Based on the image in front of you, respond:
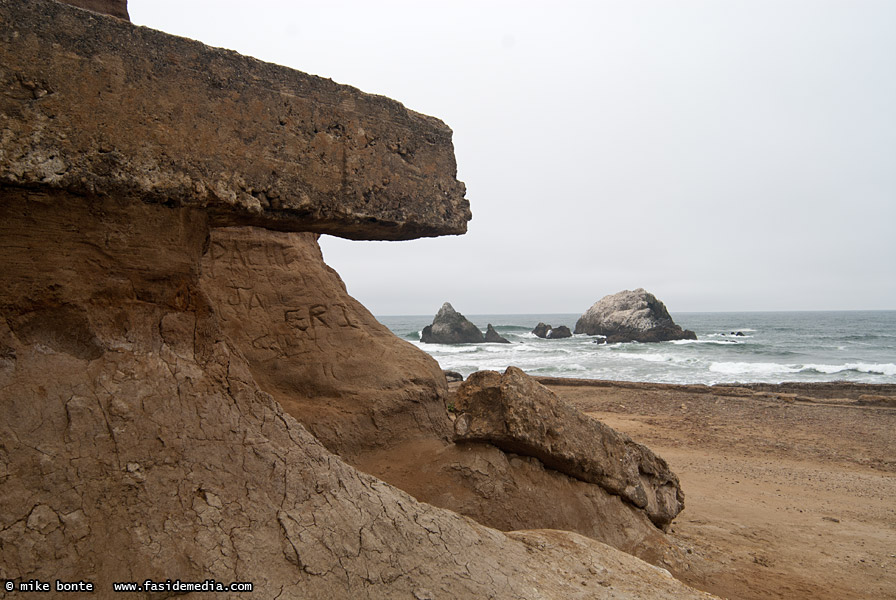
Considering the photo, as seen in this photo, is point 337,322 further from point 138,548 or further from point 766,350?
point 766,350

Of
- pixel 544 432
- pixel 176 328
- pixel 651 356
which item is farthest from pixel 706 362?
pixel 176 328

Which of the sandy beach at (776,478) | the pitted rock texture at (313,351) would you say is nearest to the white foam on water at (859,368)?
the sandy beach at (776,478)

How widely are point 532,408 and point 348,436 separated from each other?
1.49 m

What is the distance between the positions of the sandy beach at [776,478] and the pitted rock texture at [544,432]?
819 mm

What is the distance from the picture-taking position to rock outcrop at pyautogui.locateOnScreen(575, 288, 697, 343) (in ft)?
145

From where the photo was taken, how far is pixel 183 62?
2.63 m

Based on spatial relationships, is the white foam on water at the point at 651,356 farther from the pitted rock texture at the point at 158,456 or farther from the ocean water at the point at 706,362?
the pitted rock texture at the point at 158,456

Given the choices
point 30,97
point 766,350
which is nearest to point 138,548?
point 30,97

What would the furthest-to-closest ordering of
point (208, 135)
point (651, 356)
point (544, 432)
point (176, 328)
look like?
point (651, 356), point (544, 432), point (176, 328), point (208, 135)

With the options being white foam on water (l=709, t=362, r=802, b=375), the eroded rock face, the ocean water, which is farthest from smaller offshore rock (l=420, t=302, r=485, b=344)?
the eroded rock face

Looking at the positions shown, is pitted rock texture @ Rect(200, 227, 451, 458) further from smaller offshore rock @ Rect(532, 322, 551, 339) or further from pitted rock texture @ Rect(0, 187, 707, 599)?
smaller offshore rock @ Rect(532, 322, 551, 339)

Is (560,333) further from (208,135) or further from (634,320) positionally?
(208,135)

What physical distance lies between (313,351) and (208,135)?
2.70 metres

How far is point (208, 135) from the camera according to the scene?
2637 mm
